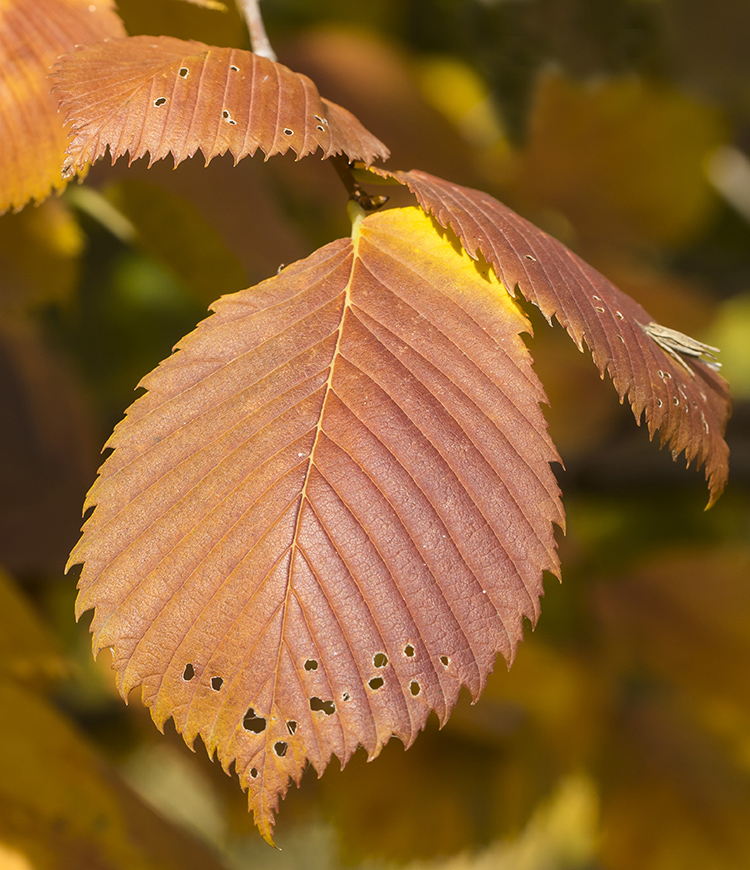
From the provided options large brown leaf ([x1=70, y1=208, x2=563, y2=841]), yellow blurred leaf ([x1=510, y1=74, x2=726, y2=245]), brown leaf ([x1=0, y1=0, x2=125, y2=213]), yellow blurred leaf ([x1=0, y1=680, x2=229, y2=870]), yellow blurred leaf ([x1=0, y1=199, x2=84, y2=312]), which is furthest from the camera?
yellow blurred leaf ([x1=510, y1=74, x2=726, y2=245])

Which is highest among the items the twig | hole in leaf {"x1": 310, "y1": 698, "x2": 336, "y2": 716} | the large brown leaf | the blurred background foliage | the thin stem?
the thin stem

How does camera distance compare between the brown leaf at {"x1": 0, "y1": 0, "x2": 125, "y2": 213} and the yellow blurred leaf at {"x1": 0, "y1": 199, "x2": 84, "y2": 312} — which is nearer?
the brown leaf at {"x1": 0, "y1": 0, "x2": 125, "y2": 213}

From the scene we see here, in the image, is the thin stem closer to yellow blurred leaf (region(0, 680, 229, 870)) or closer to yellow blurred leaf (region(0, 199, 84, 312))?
yellow blurred leaf (region(0, 199, 84, 312))

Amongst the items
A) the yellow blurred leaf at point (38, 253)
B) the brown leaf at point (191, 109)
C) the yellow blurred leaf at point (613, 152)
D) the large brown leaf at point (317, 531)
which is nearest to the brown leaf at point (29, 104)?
the brown leaf at point (191, 109)

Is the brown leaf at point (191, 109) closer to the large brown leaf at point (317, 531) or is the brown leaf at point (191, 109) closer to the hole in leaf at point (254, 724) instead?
the large brown leaf at point (317, 531)

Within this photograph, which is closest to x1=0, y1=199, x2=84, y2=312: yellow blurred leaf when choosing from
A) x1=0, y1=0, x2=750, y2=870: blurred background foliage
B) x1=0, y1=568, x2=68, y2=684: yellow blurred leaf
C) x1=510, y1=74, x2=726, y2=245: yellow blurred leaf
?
x1=0, y1=0, x2=750, y2=870: blurred background foliage

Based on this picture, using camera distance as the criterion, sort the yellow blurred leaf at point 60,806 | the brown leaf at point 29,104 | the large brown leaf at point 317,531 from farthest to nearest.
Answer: the yellow blurred leaf at point 60,806, the brown leaf at point 29,104, the large brown leaf at point 317,531

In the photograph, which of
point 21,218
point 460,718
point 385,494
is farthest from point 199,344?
point 460,718
